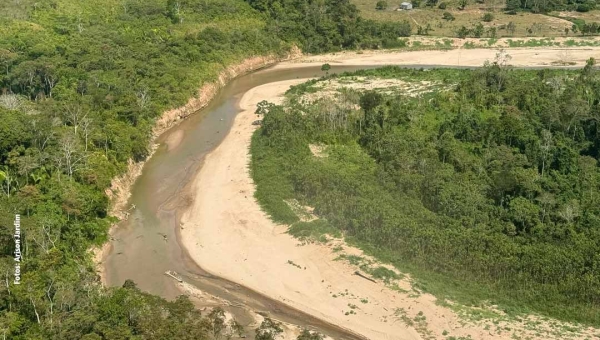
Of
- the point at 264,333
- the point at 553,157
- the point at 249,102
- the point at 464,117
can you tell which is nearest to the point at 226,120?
the point at 249,102

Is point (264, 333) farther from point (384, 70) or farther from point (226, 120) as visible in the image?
point (384, 70)

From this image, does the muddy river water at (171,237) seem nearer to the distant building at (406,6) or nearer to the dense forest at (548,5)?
the distant building at (406,6)

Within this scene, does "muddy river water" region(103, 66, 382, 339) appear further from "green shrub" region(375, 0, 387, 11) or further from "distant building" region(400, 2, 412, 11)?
"distant building" region(400, 2, 412, 11)

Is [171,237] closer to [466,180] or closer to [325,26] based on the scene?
[466,180]

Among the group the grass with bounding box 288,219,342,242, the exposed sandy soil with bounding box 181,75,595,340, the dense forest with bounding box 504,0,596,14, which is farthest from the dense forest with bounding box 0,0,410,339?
the dense forest with bounding box 504,0,596,14

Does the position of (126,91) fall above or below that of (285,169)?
above

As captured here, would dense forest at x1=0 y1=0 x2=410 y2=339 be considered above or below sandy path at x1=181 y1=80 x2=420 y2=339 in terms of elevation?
above
